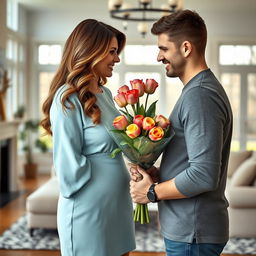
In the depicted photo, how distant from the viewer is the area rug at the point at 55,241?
5031 millimetres

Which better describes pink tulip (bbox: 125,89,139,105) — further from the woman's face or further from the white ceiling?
the white ceiling

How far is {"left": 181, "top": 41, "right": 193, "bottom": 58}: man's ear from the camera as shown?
1939 mm

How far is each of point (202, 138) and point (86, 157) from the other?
634 mm

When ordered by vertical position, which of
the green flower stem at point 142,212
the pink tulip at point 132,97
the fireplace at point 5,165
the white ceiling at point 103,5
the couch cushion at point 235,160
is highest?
the white ceiling at point 103,5

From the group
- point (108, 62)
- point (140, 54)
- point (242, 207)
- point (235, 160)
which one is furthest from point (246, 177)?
point (140, 54)

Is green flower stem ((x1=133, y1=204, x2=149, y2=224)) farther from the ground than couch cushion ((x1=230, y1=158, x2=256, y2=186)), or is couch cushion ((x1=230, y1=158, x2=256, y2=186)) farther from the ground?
green flower stem ((x1=133, y1=204, x2=149, y2=224))

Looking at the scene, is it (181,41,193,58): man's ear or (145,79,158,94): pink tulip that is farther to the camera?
(145,79,158,94): pink tulip

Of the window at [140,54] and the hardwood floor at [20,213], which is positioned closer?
the hardwood floor at [20,213]

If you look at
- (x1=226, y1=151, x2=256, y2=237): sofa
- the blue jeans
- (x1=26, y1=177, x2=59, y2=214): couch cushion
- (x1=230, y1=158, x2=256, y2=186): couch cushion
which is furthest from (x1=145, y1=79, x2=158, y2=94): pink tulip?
(x1=230, y1=158, x2=256, y2=186): couch cushion

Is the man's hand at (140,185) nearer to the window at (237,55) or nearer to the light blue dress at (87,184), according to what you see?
the light blue dress at (87,184)

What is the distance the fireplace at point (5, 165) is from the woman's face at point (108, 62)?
20.2 ft

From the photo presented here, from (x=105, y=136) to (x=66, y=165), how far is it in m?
0.20

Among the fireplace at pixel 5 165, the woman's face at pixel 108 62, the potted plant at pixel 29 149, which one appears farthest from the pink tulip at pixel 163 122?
the potted plant at pixel 29 149

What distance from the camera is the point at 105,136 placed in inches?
89.3
